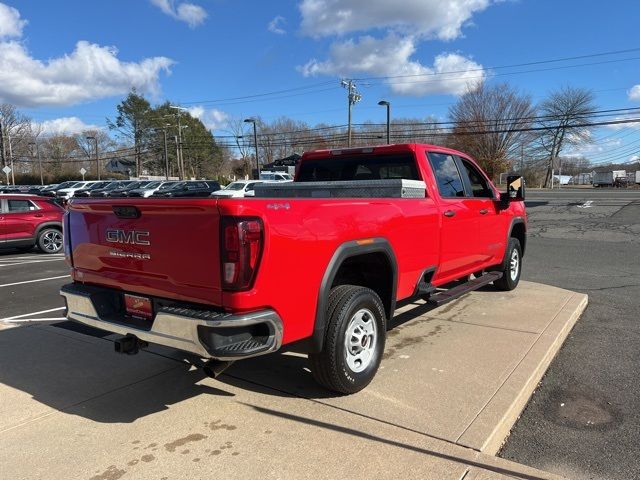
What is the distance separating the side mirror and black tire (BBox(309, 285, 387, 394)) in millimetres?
3318

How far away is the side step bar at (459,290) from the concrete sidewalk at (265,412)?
439 mm

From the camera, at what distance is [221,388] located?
403 centimetres

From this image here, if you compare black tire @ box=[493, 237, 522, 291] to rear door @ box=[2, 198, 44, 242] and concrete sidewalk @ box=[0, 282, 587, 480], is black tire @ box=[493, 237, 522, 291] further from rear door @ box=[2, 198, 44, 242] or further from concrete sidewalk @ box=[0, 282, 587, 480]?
rear door @ box=[2, 198, 44, 242]

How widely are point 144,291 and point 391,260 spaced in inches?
74.5

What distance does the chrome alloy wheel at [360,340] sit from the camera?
12.2 feet

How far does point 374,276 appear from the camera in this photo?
13.7ft

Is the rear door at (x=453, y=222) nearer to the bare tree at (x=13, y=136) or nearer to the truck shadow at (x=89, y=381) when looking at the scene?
the truck shadow at (x=89, y=381)

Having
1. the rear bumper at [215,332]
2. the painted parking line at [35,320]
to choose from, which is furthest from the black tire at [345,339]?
the painted parking line at [35,320]

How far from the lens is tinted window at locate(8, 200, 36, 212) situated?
12.6 meters

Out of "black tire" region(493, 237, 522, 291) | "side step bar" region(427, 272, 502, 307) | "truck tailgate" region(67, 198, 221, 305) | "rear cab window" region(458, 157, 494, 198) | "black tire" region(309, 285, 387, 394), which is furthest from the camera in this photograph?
"black tire" region(493, 237, 522, 291)

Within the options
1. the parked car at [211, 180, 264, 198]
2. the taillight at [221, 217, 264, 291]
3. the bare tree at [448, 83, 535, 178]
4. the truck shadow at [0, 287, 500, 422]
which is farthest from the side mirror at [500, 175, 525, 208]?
the bare tree at [448, 83, 535, 178]

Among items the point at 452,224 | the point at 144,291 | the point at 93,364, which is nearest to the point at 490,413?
the point at 452,224

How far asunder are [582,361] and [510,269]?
2.56 m

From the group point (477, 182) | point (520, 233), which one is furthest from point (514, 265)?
point (477, 182)
